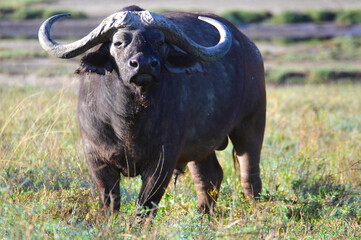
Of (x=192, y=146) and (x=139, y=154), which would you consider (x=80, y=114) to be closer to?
(x=139, y=154)

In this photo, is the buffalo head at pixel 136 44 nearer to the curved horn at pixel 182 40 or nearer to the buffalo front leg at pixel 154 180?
the curved horn at pixel 182 40

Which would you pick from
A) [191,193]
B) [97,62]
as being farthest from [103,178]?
[191,193]

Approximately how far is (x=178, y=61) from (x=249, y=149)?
1.58 m

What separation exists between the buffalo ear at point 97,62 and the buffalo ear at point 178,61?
Answer: 0.43m

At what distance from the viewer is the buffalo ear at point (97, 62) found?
396 centimetres

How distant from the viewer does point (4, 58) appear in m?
14.3

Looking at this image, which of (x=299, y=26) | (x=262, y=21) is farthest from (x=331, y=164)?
(x=262, y=21)

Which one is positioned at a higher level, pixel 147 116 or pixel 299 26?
pixel 147 116

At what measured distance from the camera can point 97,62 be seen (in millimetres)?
3984

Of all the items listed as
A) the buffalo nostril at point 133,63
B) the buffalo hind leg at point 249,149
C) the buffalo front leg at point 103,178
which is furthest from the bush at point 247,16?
the buffalo nostril at point 133,63

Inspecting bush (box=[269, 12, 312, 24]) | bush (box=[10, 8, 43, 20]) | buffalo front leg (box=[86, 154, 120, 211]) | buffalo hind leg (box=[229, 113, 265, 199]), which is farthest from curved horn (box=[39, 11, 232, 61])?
bush (box=[269, 12, 312, 24])

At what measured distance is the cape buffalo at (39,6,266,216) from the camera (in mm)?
3910

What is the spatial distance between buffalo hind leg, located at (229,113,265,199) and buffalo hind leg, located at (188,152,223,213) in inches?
9.8

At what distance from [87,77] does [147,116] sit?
570 mm
